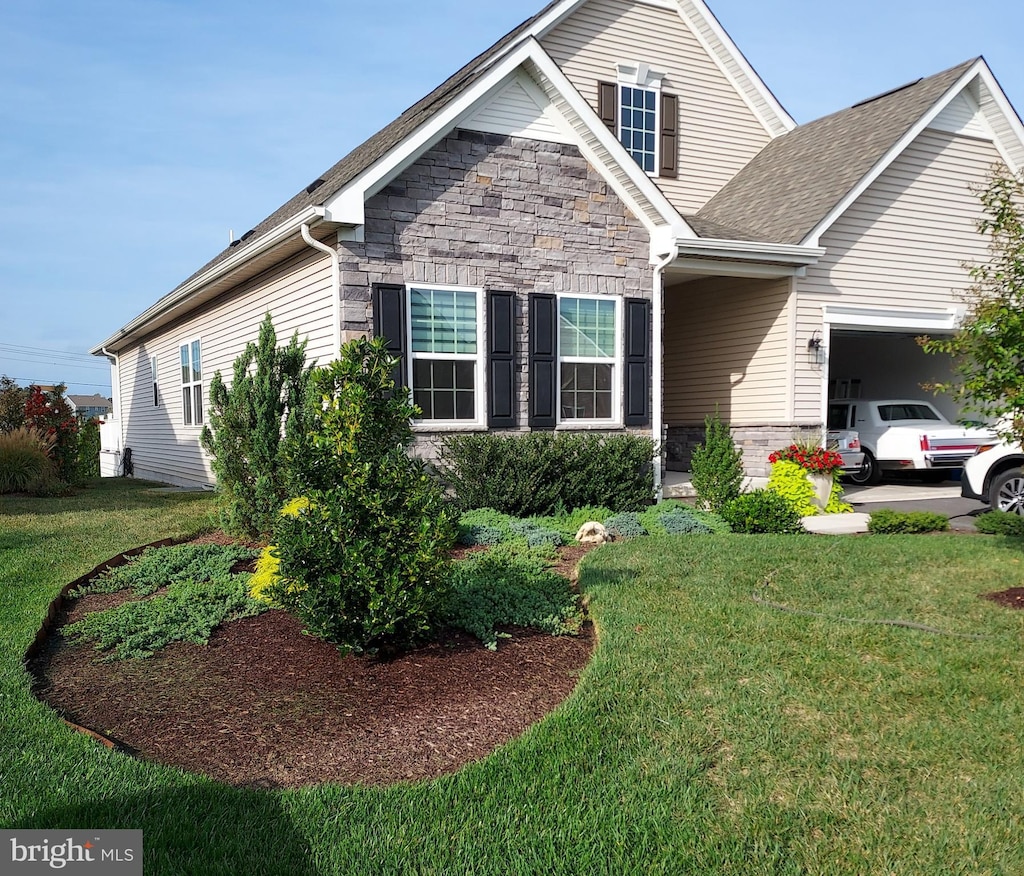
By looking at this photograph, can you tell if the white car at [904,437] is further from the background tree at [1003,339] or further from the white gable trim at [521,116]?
the white gable trim at [521,116]

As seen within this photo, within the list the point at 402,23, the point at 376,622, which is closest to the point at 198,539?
the point at 376,622

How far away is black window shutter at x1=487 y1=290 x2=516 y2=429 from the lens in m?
9.18

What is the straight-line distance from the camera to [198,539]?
8156 mm

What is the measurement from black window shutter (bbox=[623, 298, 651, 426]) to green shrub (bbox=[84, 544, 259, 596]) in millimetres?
5227

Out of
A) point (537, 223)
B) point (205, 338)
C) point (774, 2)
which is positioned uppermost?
point (774, 2)

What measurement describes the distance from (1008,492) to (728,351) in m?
4.62

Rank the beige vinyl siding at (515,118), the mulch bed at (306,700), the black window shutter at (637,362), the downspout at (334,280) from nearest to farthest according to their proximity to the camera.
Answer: the mulch bed at (306,700)
the downspout at (334,280)
the beige vinyl siding at (515,118)
the black window shutter at (637,362)

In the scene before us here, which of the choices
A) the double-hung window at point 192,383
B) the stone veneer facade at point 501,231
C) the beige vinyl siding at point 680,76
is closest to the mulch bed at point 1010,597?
the stone veneer facade at point 501,231

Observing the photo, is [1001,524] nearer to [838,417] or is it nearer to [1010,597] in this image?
[1010,597]

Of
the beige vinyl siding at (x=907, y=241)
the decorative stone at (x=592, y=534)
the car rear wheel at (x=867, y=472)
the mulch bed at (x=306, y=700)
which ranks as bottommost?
the mulch bed at (x=306, y=700)

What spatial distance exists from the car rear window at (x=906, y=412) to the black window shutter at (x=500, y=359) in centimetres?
866

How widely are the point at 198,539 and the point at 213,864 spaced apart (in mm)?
6192

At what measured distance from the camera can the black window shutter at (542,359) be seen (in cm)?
943

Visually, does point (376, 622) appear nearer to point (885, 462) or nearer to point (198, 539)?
point (198, 539)
